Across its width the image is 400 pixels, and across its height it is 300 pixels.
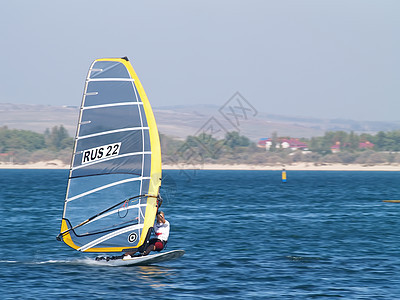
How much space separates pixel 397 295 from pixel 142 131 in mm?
8090

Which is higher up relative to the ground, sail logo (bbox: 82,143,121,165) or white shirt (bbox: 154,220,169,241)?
sail logo (bbox: 82,143,121,165)

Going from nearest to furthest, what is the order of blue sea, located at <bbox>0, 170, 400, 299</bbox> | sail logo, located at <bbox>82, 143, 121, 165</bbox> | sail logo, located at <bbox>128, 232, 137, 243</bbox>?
blue sea, located at <bbox>0, 170, 400, 299</bbox>
sail logo, located at <bbox>82, 143, 121, 165</bbox>
sail logo, located at <bbox>128, 232, 137, 243</bbox>

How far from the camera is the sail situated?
17.5 metres

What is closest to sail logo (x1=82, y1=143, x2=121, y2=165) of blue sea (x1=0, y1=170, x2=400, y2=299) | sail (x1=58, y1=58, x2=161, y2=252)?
sail (x1=58, y1=58, x2=161, y2=252)

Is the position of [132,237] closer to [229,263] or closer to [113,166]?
[113,166]

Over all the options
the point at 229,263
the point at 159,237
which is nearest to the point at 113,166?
the point at 159,237

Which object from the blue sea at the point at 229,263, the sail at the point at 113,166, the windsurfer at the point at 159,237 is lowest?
the blue sea at the point at 229,263

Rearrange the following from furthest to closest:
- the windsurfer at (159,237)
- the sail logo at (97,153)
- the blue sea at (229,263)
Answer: the windsurfer at (159,237)
the sail logo at (97,153)
the blue sea at (229,263)

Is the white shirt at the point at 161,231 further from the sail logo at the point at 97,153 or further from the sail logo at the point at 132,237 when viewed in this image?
the sail logo at the point at 97,153

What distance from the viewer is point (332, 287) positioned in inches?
655

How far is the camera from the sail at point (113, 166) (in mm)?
17500

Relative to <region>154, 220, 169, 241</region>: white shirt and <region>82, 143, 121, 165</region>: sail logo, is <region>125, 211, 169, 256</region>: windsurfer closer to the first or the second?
<region>154, 220, 169, 241</region>: white shirt

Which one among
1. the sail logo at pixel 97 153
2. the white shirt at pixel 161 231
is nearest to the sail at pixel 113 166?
the sail logo at pixel 97 153

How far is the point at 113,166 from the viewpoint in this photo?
17.9 m
